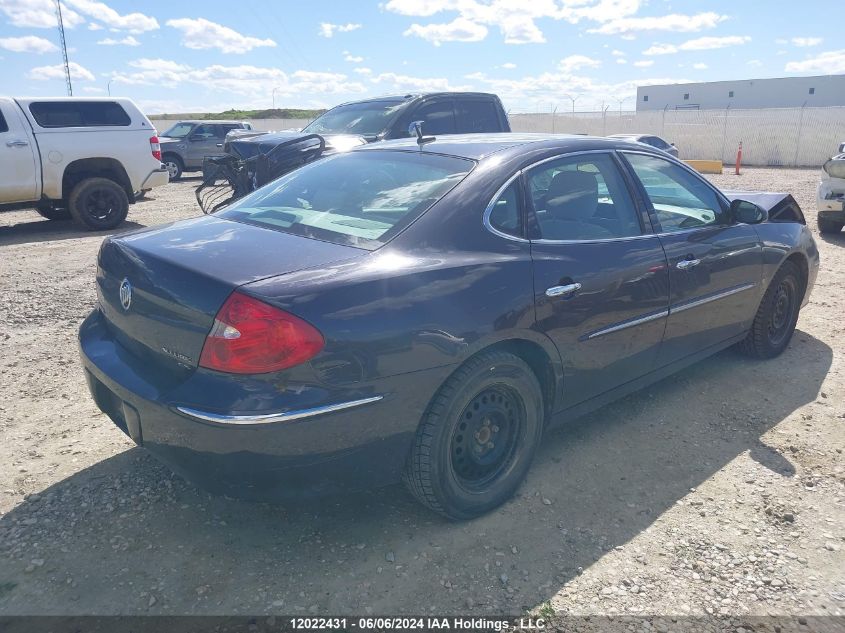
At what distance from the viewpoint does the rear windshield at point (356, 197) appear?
290 cm

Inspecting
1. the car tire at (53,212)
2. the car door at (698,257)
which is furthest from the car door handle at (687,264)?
the car tire at (53,212)

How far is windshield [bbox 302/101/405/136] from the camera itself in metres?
8.41

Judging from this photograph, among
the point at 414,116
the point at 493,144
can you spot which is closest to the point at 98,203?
the point at 414,116

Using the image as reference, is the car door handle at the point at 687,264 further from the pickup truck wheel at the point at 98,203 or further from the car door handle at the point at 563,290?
the pickup truck wheel at the point at 98,203

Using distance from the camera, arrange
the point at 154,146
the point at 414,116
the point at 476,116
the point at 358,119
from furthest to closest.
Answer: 1. the point at 154,146
2. the point at 476,116
3. the point at 358,119
4. the point at 414,116

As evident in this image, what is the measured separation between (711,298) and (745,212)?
633 mm

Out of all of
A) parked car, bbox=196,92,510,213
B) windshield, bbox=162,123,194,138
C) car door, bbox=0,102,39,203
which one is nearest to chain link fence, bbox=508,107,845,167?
windshield, bbox=162,123,194,138

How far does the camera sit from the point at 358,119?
8.72 m

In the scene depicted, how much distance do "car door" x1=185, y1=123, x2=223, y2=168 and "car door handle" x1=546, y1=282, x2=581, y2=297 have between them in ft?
61.7

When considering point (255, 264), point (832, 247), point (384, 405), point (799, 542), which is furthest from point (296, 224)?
point (832, 247)

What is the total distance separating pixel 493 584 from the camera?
8.46ft

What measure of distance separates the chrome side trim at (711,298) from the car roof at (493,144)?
0.94 meters

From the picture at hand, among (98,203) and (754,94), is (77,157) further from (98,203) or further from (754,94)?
(754,94)

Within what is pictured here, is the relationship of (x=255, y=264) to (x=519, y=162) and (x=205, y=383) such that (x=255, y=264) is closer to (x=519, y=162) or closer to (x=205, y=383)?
(x=205, y=383)
